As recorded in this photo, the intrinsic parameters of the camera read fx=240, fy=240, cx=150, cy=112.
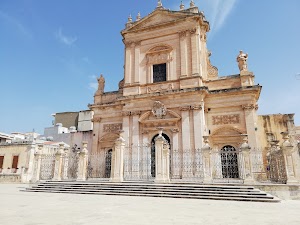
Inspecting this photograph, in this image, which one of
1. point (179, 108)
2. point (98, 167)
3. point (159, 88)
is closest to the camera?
point (179, 108)

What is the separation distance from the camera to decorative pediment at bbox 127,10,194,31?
1806cm

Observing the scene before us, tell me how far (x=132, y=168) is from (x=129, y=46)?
966 cm

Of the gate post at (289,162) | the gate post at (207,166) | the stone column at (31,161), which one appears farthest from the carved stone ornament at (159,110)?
the stone column at (31,161)

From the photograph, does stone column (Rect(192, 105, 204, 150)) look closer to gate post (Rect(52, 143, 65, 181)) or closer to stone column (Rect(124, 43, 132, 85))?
stone column (Rect(124, 43, 132, 85))

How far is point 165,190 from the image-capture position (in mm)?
9945

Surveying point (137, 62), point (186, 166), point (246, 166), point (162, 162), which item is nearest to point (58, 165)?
point (162, 162)

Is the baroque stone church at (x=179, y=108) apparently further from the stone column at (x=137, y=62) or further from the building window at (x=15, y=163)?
the building window at (x=15, y=163)

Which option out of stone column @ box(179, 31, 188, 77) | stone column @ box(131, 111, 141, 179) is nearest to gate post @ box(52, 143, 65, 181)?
stone column @ box(131, 111, 141, 179)

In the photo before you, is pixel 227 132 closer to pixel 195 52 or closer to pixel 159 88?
pixel 159 88

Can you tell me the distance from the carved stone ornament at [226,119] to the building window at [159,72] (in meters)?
4.76

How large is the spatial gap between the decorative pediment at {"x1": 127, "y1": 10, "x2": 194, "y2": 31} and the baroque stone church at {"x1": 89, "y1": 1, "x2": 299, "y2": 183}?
78mm

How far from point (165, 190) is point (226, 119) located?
7720mm

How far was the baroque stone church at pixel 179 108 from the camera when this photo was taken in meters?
14.8

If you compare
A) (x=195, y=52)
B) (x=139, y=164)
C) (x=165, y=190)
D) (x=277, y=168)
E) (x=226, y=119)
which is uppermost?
(x=195, y=52)
